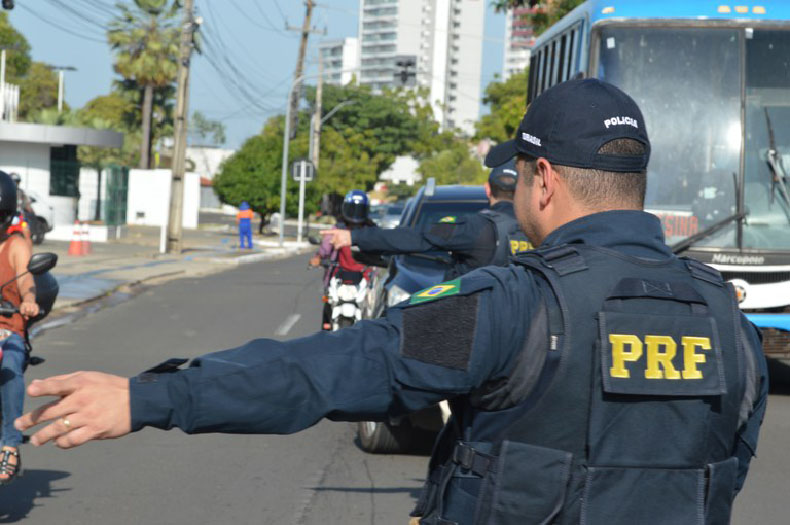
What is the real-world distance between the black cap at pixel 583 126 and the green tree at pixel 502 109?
104ft

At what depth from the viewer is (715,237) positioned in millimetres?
10477

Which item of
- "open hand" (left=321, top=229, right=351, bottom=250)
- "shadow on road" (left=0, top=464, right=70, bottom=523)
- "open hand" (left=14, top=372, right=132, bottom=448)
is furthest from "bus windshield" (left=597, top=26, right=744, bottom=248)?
"open hand" (left=14, top=372, right=132, bottom=448)

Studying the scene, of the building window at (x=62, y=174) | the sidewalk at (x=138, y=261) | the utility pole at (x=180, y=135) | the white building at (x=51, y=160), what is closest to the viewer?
the sidewalk at (x=138, y=261)

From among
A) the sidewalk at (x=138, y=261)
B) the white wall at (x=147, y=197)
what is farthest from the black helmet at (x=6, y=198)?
the white wall at (x=147, y=197)

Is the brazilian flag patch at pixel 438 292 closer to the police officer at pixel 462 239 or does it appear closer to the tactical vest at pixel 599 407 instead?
the tactical vest at pixel 599 407

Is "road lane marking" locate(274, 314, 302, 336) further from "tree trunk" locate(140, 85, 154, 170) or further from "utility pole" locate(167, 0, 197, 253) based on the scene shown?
"tree trunk" locate(140, 85, 154, 170)

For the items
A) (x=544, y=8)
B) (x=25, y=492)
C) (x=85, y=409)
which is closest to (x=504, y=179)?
(x=25, y=492)

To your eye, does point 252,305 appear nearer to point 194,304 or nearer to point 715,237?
point 194,304

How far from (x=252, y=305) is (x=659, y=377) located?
16.7m

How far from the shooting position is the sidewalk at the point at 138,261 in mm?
21156

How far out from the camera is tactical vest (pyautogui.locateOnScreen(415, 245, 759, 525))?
221cm

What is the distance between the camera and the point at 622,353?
2213mm

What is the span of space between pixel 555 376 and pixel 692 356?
0.29 m

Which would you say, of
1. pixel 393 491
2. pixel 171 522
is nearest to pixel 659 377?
pixel 171 522
